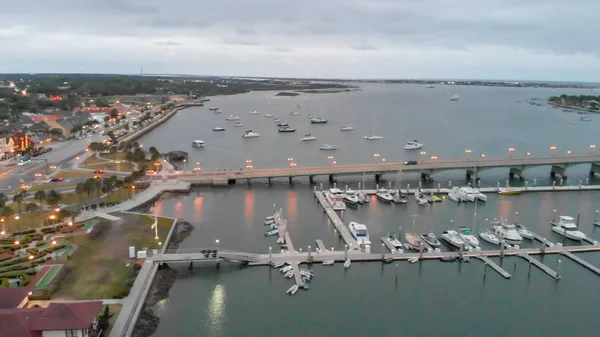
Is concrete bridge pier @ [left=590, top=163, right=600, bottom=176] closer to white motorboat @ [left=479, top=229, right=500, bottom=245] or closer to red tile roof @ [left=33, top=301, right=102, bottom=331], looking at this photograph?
white motorboat @ [left=479, top=229, right=500, bottom=245]

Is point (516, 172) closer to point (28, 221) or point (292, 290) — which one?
point (292, 290)

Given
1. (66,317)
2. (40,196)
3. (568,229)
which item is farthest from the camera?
(568,229)

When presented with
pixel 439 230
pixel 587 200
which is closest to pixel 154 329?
pixel 439 230

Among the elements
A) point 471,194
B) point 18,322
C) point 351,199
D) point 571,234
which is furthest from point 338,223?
point 18,322

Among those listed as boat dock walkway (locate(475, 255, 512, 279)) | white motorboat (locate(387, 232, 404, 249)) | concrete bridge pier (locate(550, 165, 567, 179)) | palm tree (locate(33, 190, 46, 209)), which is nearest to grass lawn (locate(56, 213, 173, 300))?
palm tree (locate(33, 190, 46, 209))

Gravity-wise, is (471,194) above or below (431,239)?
above

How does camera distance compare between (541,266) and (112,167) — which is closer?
(541,266)
